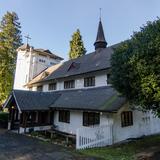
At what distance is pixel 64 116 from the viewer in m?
19.3

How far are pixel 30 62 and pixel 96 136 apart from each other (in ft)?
78.0

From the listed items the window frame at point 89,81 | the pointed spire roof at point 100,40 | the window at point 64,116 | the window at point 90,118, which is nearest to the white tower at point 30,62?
the pointed spire roof at point 100,40

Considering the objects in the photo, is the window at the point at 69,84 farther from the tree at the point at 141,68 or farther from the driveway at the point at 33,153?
the driveway at the point at 33,153

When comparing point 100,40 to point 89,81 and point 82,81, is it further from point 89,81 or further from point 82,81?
point 89,81

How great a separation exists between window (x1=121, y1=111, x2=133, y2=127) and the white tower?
22397 millimetres

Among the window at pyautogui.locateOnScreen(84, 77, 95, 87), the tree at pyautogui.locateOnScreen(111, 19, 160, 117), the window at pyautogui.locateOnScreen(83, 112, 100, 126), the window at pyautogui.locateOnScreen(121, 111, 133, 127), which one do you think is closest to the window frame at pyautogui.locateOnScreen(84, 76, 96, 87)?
the window at pyautogui.locateOnScreen(84, 77, 95, 87)

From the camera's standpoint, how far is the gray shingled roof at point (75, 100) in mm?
14719

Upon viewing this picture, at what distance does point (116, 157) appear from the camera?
10.1m

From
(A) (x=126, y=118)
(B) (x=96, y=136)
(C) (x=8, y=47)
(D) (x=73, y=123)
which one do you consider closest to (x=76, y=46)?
(C) (x=8, y=47)

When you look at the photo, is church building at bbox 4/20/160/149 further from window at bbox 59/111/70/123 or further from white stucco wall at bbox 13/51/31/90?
white stucco wall at bbox 13/51/31/90

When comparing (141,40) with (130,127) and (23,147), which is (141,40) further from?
(23,147)

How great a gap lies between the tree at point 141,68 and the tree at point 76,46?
95.4ft

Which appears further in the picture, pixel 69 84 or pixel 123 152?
pixel 69 84

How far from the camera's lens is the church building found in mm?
13828
